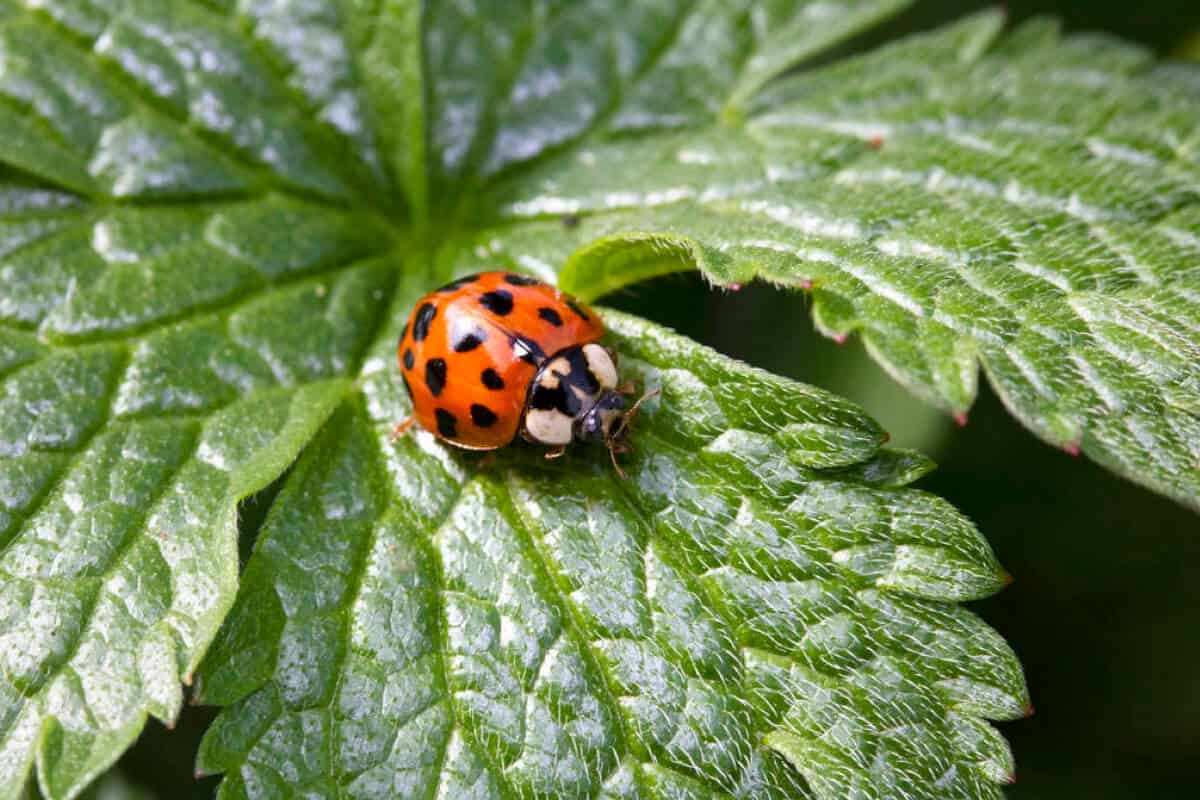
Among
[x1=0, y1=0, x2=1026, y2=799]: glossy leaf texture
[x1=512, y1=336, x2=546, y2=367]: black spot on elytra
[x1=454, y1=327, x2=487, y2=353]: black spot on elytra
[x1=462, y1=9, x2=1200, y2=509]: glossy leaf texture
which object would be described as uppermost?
[x1=462, y1=9, x2=1200, y2=509]: glossy leaf texture

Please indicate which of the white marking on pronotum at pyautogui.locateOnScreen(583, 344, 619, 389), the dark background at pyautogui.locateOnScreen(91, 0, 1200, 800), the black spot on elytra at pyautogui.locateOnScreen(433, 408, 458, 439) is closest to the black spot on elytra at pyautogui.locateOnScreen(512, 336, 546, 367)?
the white marking on pronotum at pyautogui.locateOnScreen(583, 344, 619, 389)

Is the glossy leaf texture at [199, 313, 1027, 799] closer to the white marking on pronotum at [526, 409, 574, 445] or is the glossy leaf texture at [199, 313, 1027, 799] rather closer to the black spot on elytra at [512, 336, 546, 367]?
the white marking on pronotum at [526, 409, 574, 445]

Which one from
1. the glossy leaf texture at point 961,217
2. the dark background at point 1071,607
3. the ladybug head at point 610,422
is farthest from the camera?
the dark background at point 1071,607

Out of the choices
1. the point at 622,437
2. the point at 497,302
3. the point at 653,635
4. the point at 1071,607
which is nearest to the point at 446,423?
the point at 497,302

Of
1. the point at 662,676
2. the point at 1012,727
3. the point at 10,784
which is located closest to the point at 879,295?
the point at 662,676

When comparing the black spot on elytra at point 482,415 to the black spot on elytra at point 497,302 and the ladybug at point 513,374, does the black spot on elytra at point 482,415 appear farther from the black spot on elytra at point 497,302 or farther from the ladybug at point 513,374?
the black spot on elytra at point 497,302

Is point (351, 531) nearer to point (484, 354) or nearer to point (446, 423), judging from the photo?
point (446, 423)

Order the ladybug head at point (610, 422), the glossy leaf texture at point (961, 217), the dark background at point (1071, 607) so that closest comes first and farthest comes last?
the glossy leaf texture at point (961, 217) < the ladybug head at point (610, 422) < the dark background at point (1071, 607)

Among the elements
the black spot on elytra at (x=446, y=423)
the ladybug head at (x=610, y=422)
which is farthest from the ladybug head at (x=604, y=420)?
the black spot on elytra at (x=446, y=423)

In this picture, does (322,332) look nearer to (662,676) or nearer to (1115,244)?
(662,676)
